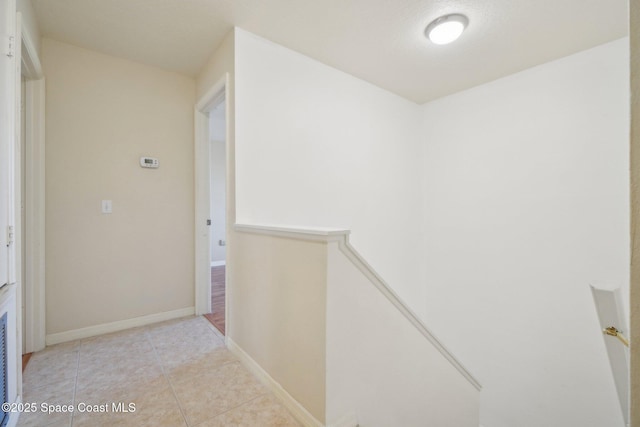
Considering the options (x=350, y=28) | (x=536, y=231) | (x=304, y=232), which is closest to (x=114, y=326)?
(x=304, y=232)

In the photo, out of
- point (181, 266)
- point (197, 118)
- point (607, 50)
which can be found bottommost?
point (181, 266)

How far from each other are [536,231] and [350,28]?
8.54 feet

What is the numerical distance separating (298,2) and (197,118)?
1539 mm

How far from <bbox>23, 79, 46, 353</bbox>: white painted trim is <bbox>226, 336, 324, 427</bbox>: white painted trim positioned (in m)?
1.46

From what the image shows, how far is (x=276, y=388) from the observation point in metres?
1.65

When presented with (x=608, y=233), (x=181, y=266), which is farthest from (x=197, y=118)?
(x=608, y=233)

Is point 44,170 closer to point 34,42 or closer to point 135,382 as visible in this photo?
point 34,42

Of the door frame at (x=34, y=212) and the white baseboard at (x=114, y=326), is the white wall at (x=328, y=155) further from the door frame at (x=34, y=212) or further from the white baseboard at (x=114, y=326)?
the door frame at (x=34, y=212)

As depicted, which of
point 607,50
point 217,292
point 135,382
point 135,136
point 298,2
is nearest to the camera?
point 135,382

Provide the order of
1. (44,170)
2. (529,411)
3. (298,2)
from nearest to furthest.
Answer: (298,2), (44,170), (529,411)

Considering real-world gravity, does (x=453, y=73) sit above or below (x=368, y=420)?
above

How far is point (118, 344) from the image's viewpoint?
88.2 inches

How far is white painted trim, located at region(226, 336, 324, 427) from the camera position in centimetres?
140

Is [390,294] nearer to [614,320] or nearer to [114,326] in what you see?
[614,320]
